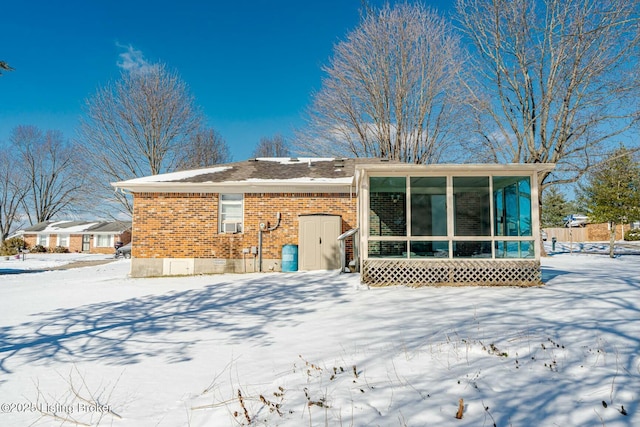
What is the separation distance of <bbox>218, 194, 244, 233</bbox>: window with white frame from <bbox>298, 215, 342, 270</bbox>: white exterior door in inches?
86.7

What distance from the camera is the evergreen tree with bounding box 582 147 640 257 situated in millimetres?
18312

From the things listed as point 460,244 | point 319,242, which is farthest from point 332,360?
point 319,242

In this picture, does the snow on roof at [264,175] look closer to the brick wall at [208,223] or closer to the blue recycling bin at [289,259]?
the brick wall at [208,223]

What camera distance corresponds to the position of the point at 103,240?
36344mm

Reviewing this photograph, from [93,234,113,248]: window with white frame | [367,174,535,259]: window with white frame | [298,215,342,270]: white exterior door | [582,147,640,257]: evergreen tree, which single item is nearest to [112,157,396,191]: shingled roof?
[298,215,342,270]: white exterior door

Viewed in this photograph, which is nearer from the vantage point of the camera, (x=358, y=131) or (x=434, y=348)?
(x=434, y=348)

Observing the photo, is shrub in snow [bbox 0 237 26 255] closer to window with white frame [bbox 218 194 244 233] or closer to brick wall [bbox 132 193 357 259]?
brick wall [bbox 132 193 357 259]

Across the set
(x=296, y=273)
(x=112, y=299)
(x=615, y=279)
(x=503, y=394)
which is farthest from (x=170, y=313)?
(x=615, y=279)

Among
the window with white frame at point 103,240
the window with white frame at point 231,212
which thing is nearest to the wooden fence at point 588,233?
the window with white frame at point 231,212

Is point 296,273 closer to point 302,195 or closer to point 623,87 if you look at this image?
point 302,195

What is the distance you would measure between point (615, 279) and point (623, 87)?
11.7 metres

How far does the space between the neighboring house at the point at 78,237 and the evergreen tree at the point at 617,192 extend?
37902mm

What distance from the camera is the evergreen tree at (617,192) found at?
18312 mm

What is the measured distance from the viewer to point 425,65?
21.8 metres
